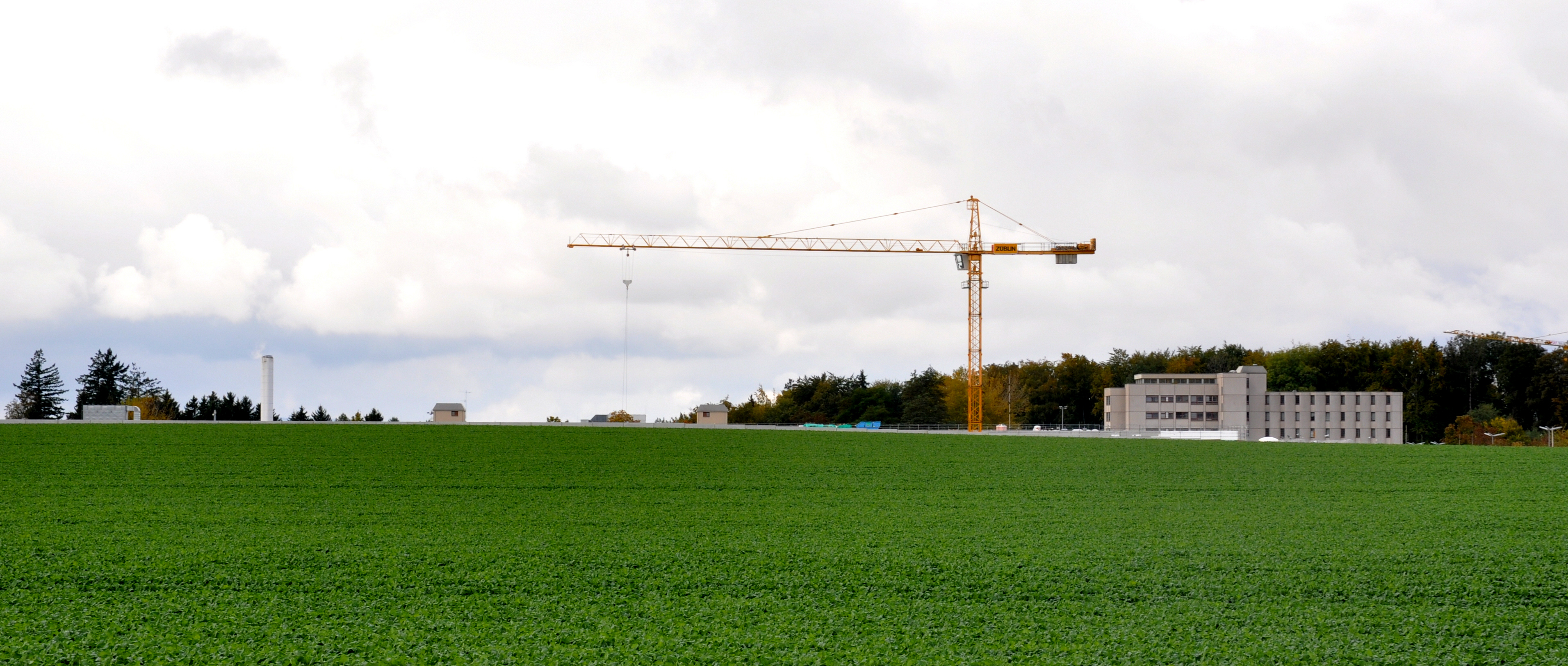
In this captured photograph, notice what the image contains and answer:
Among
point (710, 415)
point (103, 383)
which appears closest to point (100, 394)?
point (103, 383)

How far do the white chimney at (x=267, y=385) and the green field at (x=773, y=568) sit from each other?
1280 inches

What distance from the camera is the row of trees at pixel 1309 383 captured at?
273 ft

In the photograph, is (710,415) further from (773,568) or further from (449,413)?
(773,568)

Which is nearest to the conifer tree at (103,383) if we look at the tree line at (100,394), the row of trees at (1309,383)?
the tree line at (100,394)

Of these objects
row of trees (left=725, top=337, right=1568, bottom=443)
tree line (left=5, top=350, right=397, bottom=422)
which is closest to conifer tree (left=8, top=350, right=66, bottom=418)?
tree line (left=5, top=350, right=397, bottom=422)

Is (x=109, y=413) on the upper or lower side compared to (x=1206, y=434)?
upper

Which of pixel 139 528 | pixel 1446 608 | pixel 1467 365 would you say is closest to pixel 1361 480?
pixel 1446 608

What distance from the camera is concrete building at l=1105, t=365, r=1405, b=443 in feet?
246

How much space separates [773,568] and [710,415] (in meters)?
49.2

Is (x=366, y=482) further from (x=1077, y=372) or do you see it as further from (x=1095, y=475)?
(x=1077, y=372)

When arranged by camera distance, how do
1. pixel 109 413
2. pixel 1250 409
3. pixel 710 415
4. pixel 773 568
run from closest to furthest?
1. pixel 773 568
2. pixel 109 413
3. pixel 710 415
4. pixel 1250 409

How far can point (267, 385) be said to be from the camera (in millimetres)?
56000

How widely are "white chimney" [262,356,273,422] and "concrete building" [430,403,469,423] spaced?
7.96 metres

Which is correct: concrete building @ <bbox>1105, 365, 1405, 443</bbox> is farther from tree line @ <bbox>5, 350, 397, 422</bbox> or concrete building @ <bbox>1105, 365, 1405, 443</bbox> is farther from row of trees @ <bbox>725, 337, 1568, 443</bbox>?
tree line @ <bbox>5, 350, 397, 422</bbox>
